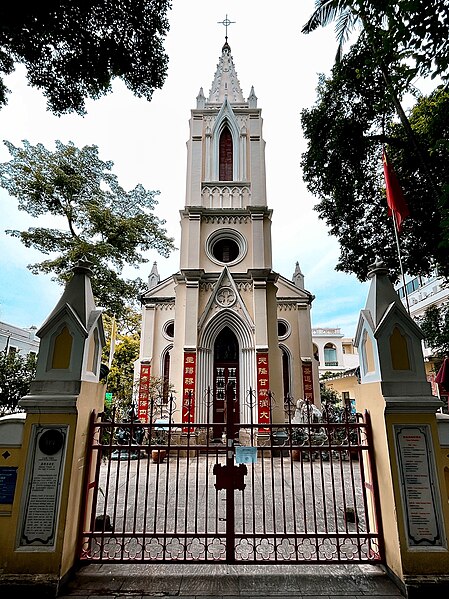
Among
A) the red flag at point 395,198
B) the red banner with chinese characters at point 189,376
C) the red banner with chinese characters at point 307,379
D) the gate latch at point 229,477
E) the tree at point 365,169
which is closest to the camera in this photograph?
the gate latch at point 229,477

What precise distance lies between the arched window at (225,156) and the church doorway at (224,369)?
758cm

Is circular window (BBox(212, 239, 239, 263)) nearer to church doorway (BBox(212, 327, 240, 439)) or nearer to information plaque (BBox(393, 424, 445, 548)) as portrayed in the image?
church doorway (BBox(212, 327, 240, 439))

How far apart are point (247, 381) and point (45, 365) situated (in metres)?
10.2

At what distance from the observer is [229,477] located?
3719 millimetres

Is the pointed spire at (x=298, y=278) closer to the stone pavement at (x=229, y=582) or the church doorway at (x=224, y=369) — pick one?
the church doorway at (x=224, y=369)

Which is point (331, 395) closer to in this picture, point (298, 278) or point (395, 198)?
point (298, 278)

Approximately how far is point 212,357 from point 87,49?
34.4 ft

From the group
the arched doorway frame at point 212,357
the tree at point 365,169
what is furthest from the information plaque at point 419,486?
the arched doorway frame at point 212,357

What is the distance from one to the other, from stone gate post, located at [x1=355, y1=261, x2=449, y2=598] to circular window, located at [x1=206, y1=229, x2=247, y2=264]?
11.2 meters

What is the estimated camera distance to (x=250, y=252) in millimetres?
14766

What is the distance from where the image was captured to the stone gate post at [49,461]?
124 inches

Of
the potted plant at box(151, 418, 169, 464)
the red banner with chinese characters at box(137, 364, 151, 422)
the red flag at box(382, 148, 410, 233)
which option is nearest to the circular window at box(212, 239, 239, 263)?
the red banner with chinese characters at box(137, 364, 151, 422)

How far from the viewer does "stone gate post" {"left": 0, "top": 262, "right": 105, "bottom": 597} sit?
124 inches

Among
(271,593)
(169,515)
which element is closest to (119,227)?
(169,515)
